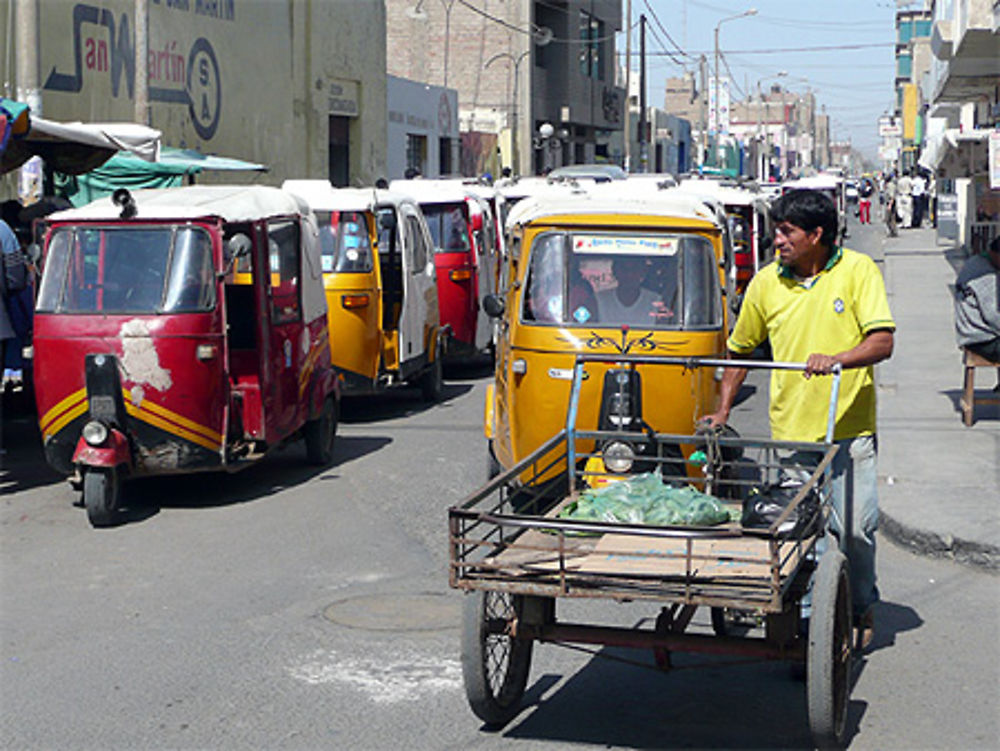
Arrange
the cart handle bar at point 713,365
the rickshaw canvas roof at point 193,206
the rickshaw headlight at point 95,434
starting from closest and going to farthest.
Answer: the cart handle bar at point 713,365 → the rickshaw headlight at point 95,434 → the rickshaw canvas roof at point 193,206

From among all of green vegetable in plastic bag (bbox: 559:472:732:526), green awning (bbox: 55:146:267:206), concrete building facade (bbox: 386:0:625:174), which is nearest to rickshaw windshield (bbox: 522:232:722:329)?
green vegetable in plastic bag (bbox: 559:472:732:526)

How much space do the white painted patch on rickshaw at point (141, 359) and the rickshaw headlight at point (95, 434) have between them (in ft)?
1.40

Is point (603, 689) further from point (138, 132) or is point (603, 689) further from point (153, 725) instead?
point (138, 132)

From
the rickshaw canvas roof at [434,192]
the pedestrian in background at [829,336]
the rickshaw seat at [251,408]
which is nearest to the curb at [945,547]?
the pedestrian in background at [829,336]

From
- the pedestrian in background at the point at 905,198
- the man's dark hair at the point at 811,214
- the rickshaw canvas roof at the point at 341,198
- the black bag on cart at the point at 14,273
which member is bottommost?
the black bag on cart at the point at 14,273

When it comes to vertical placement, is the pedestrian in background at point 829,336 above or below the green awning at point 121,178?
below

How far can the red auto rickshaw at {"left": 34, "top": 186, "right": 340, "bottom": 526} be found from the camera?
10.1 metres

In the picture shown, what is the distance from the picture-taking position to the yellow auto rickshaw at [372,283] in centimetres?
1395

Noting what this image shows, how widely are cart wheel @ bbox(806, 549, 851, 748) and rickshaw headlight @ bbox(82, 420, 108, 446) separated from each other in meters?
5.67

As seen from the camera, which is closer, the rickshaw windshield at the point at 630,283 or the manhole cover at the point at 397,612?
the manhole cover at the point at 397,612

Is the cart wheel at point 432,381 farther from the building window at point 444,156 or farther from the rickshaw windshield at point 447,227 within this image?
the building window at point 444,156

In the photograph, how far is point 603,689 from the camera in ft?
20.9

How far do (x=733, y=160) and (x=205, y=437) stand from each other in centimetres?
10262

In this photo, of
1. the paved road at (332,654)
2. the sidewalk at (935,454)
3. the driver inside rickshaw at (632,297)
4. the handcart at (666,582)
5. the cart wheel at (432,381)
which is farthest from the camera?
the cart wheel at (432,381)
